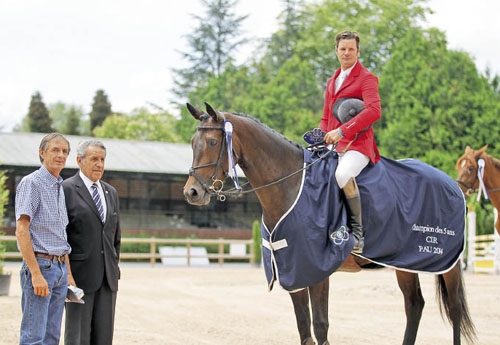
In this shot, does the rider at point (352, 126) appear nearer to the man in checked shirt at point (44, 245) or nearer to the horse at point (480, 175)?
the man in checked shirt at point (44, 245)

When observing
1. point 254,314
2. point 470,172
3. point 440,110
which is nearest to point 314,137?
point 254,314

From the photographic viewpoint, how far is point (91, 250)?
526 centimetres

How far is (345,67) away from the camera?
6.52 metres

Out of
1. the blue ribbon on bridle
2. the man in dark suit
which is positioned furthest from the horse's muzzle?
the man in dark suit

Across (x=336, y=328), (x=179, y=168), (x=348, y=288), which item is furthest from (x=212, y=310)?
(x=179, y=168)

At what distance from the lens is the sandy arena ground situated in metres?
8.57

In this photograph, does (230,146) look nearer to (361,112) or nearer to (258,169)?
(258,169)

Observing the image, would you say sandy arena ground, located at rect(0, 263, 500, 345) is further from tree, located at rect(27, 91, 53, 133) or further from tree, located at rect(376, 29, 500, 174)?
tree, located at rect(27, 91, 53, 133)

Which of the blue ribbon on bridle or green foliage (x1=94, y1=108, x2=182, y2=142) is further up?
green foliage (x1=94, y1=108, x2=182, y2=142)

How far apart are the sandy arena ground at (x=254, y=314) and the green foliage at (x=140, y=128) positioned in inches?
1621

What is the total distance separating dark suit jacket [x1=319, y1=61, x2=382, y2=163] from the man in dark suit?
6.98 feet

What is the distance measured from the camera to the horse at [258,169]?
5.66 m

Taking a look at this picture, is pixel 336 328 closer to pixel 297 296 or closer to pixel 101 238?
pixel 297 296

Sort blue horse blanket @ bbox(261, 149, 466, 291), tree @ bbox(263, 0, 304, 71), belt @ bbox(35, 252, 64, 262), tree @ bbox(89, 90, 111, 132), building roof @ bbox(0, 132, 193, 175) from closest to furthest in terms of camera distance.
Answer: belt @ bbox(35, 252, 64, 262), blue horse blanket @ bbox(261, 149, 466, 291), building roof @ bbox(0, 132, 193, 175), tree @ bbox(263, 0, 304, 71), tree @ bbox(89, 90, 111, 132)
